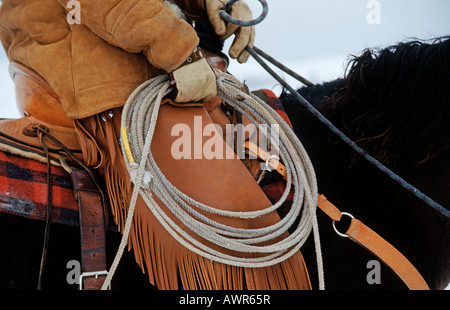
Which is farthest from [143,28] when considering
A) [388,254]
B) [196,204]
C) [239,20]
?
[388,254]

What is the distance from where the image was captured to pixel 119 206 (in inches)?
48.6

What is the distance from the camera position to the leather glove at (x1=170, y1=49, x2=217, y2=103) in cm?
121

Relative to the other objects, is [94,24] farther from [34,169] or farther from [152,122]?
[34,169]

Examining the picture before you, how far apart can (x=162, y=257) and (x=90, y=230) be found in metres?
0.25

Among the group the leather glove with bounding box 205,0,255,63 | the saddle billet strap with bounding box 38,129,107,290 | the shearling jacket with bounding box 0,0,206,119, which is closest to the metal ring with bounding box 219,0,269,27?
the leather glove with bounding box 205,0,255,63

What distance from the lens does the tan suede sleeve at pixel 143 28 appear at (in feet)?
3.78

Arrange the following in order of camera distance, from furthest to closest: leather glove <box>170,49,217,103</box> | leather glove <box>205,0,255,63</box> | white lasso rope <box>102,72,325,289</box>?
1. leather glove <box>205,0,255,63</box>
2. leather glove <box>170,49,217,103</box>
3. white lasso rope <box>102,72,325,289</box>

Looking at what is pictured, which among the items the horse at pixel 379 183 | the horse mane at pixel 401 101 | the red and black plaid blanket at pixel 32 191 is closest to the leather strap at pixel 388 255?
the horse at pixel 379 183

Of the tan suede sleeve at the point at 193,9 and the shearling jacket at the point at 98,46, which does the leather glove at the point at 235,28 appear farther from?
the shearling jacket at the point at 98,46

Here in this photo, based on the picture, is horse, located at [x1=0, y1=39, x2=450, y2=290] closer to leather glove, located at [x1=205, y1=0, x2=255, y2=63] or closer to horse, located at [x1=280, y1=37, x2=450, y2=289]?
horse, located at [x1=280, y1=37, x2=450, y2=289]

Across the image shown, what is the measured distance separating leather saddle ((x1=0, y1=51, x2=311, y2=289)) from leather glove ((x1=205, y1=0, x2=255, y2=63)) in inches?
14.5

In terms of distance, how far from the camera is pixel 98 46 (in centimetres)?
126

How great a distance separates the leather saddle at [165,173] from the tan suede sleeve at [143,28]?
181mm
